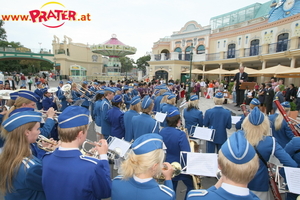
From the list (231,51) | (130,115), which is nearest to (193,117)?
(130,115)

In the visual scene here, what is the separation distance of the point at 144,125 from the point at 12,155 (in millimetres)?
2187

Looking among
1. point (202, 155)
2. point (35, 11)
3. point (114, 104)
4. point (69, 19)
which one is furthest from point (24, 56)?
point (202, 155)

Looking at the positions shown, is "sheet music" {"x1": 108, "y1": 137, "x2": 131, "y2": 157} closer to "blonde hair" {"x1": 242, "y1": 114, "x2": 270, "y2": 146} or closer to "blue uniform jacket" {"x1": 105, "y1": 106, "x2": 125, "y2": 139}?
"blue uniform jacket" {"x1": 105, "y1": 106, "x2": 125, "y2": 139}

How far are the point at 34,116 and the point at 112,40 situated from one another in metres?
41.7

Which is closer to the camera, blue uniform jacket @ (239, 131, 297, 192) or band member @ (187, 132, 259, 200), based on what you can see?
band member @ (187, 132, 259, 200)

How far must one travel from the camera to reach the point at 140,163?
1.57 metres

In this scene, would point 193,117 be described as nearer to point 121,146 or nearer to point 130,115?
point 130,115

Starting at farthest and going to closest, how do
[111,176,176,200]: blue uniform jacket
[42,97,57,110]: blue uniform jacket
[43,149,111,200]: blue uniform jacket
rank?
[42,97,57,110]: blue uniform jacket < [43,149,111,200]: blue uniform jacket < [111,176,176,200]: blue uniform jacket

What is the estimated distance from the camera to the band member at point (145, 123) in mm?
3566

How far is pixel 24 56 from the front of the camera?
39.6 meters

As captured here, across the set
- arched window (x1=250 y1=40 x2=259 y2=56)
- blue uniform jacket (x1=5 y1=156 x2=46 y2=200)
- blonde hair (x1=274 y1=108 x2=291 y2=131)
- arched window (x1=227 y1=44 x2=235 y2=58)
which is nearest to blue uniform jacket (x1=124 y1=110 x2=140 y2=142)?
blue uniform jacket (x1=5 y1=156 x2=46 y2=200)

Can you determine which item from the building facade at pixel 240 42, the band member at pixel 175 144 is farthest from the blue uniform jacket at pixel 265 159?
the building facade at pixel 240 42

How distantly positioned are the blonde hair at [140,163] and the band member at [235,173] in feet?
1.38

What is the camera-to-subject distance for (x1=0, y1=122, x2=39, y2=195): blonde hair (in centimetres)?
168
